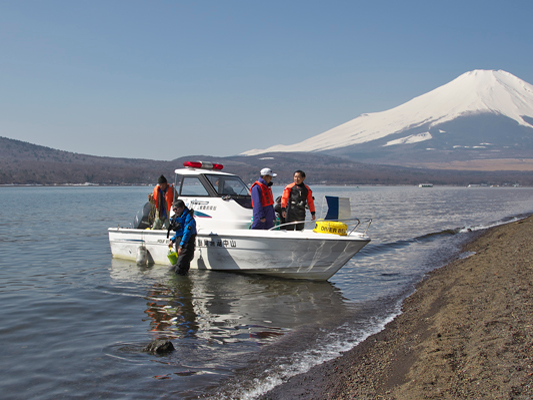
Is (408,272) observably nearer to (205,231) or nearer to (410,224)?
(205,231)

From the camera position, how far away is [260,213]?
8688 millimetres

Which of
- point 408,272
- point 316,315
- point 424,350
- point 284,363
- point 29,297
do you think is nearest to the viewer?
point 424,350

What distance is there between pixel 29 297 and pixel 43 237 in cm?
1026

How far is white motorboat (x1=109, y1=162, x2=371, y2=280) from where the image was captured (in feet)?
27.0

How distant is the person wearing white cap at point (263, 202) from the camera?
8.39 meters

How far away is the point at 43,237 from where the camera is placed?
1717 cm

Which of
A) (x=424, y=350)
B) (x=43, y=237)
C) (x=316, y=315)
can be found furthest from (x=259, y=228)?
(x=43, y=237)

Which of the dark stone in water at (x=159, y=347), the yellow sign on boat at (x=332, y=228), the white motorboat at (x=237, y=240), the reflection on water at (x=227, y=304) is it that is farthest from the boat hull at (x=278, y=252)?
the dark stone in water at (x=159, y=347)

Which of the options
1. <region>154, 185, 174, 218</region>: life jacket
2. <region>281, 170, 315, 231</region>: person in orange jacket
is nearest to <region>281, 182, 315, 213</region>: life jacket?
<region>281, 170, 315, 231</region>: person in orange jacket

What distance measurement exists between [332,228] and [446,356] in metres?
4.21

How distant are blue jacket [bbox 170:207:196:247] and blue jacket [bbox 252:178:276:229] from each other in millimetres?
1253

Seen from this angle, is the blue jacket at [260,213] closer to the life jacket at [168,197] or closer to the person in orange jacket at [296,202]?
the person in orange jacket at [296,202]

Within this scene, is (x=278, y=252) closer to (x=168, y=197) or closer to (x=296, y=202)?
(x=296, y=202)

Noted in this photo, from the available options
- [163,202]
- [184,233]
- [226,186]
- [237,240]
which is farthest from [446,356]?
[163,202]
